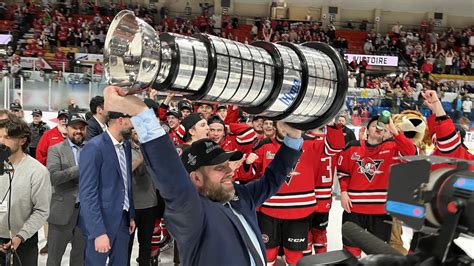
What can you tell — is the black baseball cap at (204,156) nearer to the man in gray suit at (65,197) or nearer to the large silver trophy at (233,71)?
the large silver trophy at (233,71)

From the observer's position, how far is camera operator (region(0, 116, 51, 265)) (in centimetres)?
278

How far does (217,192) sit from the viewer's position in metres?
1.81

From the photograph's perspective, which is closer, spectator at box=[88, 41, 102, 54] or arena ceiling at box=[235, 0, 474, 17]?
spectator at box=[88, 41, 102, 54]

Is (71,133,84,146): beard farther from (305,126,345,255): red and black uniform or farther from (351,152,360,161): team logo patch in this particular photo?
(351,152,360,161): team logo patch

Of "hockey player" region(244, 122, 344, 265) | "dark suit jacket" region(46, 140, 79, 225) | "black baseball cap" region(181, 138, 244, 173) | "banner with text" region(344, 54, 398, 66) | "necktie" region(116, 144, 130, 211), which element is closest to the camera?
"black baseball cap" region(181, 138, 244, 173)

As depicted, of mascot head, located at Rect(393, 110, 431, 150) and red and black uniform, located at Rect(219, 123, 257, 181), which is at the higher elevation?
mascot head, located at Rect(393, 110, 431, 150)

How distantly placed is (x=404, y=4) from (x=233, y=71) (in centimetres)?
2278

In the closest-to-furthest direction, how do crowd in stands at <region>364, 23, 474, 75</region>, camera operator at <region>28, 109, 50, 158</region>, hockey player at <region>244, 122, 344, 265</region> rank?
1. hockey player at <region>244, 122, 344, 265</region>
2. camera operator at <region>28, 109, 50, 158</region>
3. crowd in stands at <region>364, 23, 474, 75</region>

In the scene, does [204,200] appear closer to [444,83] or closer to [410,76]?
[444,83]

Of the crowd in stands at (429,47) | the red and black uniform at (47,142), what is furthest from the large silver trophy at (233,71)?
the crowd in stands at (429,47)

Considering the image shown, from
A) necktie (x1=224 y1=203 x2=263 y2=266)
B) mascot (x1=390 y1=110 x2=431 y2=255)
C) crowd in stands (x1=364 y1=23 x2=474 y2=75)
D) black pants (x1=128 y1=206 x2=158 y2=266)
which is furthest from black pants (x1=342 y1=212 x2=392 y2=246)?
crowd in stands (x1=364 y1=23 x2=474 y2=75)

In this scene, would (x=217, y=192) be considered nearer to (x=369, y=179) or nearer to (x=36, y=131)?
(x=369, y=179)

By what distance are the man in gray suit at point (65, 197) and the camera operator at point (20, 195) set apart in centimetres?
63

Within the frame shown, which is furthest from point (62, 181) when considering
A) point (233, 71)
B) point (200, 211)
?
point (233, 71)
